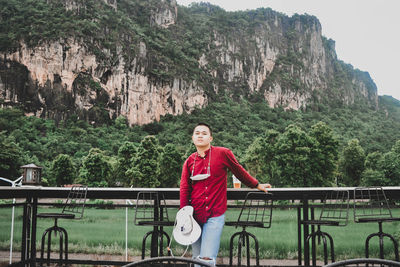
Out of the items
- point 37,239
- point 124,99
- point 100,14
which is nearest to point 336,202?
point 37,239

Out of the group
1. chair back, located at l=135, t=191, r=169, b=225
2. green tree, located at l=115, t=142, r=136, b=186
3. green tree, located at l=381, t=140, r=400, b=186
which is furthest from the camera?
green tree, located at l=115, t=142, r=136, b=186

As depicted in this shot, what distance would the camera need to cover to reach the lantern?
453 centimetres

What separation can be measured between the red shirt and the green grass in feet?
4.48

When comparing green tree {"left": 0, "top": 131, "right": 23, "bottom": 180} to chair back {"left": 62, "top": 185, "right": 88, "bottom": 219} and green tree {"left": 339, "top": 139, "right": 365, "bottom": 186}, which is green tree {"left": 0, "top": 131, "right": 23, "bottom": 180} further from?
chair back {"left": 62, "top": 185, "right": 88, "bottom": 219}

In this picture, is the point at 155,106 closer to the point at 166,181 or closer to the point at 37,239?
the point at 166,181

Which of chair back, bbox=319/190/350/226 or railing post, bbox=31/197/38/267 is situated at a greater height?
chair back, bbox=319/190/350/226

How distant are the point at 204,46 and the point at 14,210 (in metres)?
117

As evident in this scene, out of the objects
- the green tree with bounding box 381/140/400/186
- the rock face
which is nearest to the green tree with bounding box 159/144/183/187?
the green tree with bounding box 381/140/400/186

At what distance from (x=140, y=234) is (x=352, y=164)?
3888 cm

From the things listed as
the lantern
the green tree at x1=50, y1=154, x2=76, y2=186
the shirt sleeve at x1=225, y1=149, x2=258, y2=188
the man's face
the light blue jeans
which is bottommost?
the green tree at x1=50, y1=154, x2=76, y2=186

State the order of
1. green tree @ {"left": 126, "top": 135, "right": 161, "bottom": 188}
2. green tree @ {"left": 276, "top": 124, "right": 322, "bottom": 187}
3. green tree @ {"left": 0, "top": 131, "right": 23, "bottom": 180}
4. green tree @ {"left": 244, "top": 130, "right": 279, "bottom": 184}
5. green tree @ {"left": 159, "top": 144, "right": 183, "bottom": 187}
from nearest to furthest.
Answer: green tree @ {"left": 276, "top": 124, "right": 322, "bottom": 187} < green tree @ {"left": 244, "top": 130, "right": 279, "bottom": 184} < green tree @ {"left": 126, "top": 135, "right": 161, "bottom": 188} < green tree @ {"left": 0, "top": 131, "right": 23, "bottom": 180} < green tree @ {"left": 159, "top": 144, "right": 183, "bottom": 187}

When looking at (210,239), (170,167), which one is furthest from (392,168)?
(210,239)

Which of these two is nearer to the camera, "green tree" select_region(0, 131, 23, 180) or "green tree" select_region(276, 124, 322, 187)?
"green tree" select_region(276, 124, 322, 187)

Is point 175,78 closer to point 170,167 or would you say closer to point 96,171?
point 170,167
